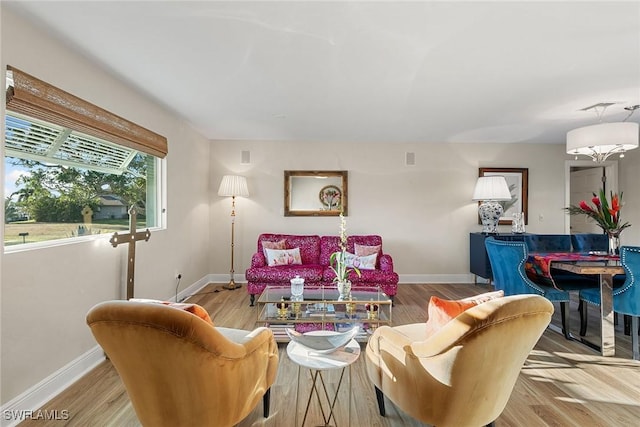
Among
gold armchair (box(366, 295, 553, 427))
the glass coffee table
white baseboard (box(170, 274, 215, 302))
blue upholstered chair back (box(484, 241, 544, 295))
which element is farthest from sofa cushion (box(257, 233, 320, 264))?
gold armchair (box(366, 295, 553, 427))

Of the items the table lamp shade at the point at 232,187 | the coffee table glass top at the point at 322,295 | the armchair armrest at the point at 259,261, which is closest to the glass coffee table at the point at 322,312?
the coffee table glass top at the point at 322,295

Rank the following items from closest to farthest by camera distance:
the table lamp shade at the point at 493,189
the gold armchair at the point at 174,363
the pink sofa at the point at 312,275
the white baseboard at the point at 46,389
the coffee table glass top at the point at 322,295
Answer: the gold armchair at the point at 174,363, the white baseboard at the point at 46,389, the coffee table glass top at the point at 322,295, the pink sofa at the point at 312,275, the table lamp shade at the point at 493,189

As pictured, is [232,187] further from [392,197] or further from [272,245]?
[392,197]

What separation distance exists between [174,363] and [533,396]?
7.43ft

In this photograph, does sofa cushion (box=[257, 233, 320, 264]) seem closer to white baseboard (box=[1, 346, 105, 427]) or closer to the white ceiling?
the white ceiling

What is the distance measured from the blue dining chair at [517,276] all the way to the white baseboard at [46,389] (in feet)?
11.9

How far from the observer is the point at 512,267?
2842 mm

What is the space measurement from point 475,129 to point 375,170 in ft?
5.10

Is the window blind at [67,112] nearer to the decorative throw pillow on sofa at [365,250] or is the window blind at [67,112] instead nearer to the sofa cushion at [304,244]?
the sofa cushion at [304,244]

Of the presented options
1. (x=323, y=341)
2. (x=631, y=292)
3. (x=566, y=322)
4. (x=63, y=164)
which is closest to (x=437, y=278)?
(x=566, y=322)

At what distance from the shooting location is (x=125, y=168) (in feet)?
9.79

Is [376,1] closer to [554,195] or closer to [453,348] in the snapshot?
[453,348]

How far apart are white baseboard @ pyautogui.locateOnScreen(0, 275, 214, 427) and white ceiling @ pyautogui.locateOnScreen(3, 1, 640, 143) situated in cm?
228

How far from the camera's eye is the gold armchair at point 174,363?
1.16 metres
